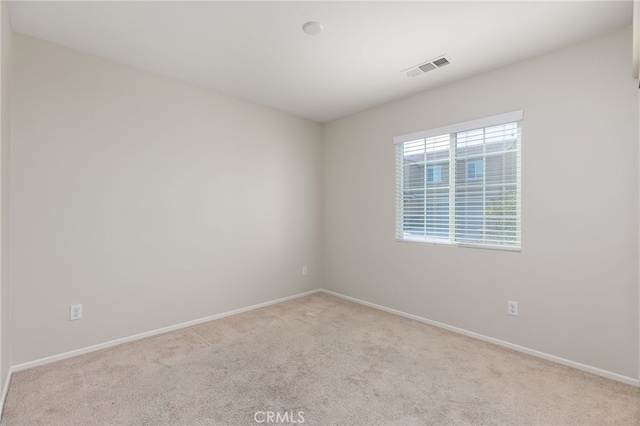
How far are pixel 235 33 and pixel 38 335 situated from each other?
9.11ft

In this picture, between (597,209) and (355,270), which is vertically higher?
(597,209)

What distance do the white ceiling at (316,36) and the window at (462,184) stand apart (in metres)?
0.59

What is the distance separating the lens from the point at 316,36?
91.7 inches

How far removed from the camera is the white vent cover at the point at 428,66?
267 centimetres

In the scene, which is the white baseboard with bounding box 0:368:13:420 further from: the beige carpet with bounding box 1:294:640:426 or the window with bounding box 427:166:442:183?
the window with bounding box 427:166:442:183

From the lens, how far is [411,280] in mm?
3467

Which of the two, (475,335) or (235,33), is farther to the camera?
(475,335)

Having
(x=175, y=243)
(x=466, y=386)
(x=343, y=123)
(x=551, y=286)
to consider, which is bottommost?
(x=466, y=386)

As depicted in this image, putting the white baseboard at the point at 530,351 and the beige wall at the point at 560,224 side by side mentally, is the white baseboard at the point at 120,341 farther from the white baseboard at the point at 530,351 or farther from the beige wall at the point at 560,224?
the beige wall at the point at 560,224

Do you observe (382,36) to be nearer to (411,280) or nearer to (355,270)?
(411,280)

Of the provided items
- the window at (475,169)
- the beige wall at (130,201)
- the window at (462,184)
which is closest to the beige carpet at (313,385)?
the beige wall at (130,201)

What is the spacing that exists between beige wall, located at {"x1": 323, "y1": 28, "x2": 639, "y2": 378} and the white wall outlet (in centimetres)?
316

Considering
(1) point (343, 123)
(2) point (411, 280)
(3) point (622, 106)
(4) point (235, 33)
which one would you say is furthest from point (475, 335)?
(4) point (235, 33)

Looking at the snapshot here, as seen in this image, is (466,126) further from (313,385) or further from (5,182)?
(5,182)
